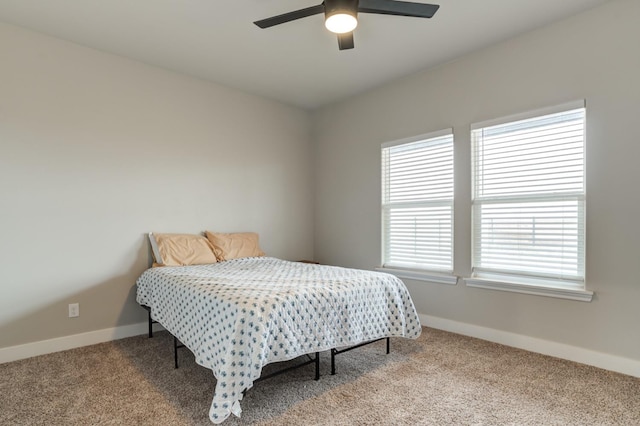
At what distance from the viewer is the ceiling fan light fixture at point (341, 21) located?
2062mm

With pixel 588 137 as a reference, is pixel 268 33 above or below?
above

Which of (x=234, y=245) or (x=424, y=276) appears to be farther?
(x=234, y=245)

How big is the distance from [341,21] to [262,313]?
1.78 m

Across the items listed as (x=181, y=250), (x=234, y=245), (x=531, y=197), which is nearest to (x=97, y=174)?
(x=181, y=250)

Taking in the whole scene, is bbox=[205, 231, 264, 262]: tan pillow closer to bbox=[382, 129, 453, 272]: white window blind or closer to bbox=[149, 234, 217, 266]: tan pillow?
bbox=[149, 234, 217, 266]: tan pillow

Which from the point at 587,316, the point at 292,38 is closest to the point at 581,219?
the point at 587,316

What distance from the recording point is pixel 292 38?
298 centimetres

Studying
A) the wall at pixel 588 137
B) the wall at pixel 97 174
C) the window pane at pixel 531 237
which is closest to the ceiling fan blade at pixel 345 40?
the wall at pixel 588 137

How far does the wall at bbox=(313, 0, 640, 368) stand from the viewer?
8.04ft

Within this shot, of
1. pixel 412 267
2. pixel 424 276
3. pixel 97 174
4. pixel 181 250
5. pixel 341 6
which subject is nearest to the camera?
pixel 341 6

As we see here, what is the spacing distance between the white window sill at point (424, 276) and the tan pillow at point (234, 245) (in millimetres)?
1476

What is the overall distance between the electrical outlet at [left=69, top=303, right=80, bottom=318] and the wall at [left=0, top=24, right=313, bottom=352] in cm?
4

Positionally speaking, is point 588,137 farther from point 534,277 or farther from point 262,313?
point 262,313

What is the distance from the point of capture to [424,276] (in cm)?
361
